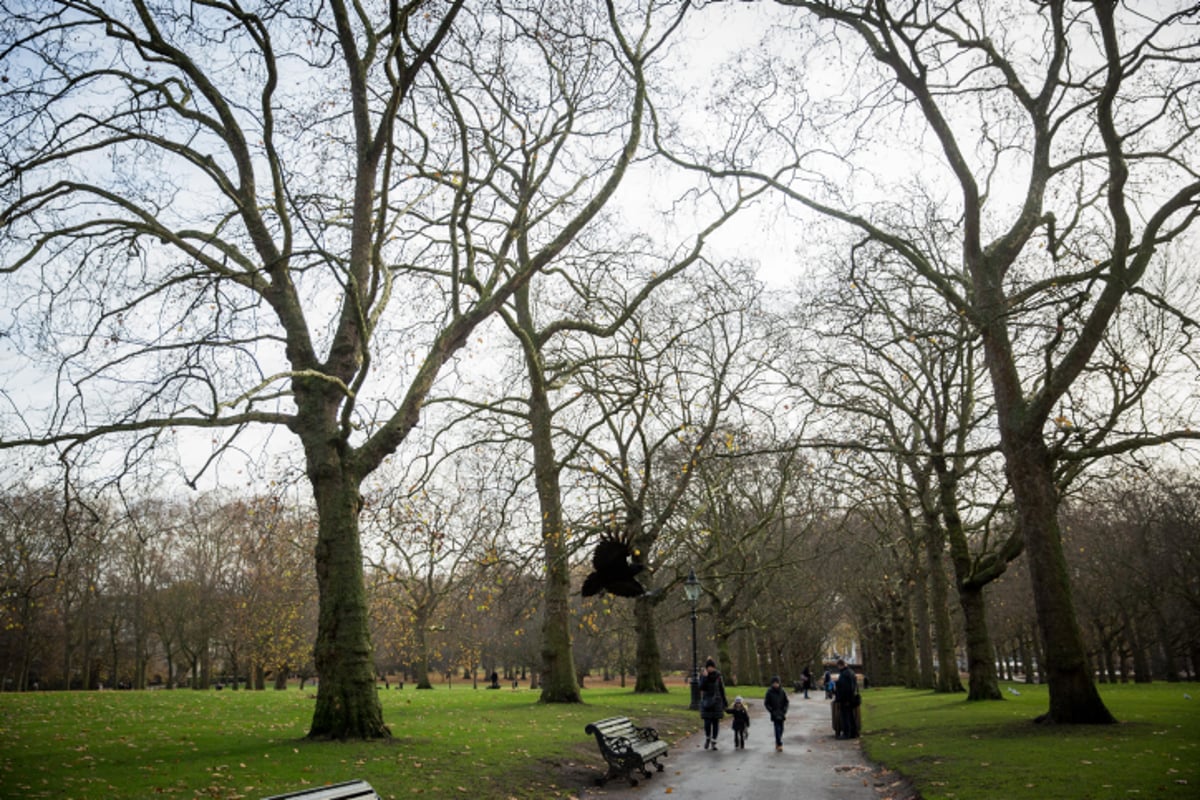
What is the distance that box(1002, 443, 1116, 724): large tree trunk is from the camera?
14664mm

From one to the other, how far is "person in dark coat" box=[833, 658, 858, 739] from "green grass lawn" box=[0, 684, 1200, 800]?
43cm

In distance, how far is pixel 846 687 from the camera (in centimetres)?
1925

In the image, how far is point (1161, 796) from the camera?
27.5 ft

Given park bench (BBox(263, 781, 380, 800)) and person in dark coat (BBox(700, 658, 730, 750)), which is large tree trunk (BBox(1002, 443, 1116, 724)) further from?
park bench (BBox(263, 781, 380, 800))

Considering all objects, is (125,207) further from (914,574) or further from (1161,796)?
(914,574)

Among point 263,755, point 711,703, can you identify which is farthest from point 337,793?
point 711,703

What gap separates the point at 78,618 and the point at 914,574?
5035 centimetres

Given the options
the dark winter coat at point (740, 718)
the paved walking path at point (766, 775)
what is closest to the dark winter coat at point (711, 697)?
the dark winter coat at point (740, 718)

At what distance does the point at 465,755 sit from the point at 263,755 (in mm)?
2853

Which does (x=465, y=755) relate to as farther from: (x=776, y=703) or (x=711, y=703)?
(x=776, y=703)

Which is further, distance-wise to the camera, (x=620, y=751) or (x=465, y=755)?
(x=465, y=755)

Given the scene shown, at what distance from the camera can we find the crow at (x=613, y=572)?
1338 cm

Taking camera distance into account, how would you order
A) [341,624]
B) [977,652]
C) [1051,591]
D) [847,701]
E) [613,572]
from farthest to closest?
[977,652] < [847,701] < [1051,591] < [613,572] < [341,624]

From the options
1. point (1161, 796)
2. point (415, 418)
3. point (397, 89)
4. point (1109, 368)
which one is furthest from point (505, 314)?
point (1161, 796)
